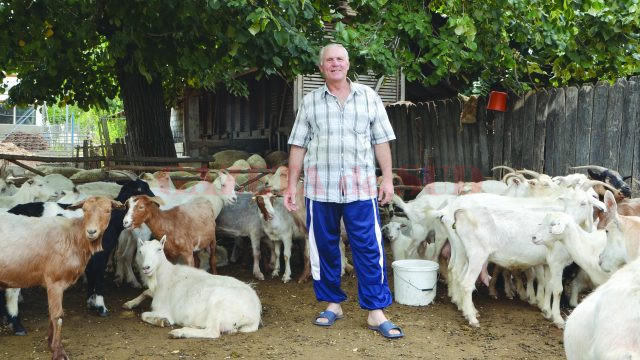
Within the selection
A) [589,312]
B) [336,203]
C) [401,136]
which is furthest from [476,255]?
[401,136]

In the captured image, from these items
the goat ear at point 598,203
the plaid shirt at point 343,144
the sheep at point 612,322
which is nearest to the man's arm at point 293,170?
the plaid shirt at point 343,144

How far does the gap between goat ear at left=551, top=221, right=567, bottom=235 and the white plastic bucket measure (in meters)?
1.25

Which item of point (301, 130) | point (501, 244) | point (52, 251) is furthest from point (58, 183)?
point (501, 244)

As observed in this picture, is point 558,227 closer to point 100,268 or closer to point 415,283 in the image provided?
point 415,283

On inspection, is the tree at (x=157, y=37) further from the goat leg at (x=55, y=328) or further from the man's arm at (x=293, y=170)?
the goat leg at (x=55, y=328)

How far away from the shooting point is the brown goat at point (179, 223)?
5684 mm

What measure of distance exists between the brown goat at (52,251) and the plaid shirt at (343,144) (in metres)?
1.73

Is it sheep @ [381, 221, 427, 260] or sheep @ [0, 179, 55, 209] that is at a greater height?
sheep @ [0, 179, 55, 209]

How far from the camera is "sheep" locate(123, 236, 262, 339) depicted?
4844 mm

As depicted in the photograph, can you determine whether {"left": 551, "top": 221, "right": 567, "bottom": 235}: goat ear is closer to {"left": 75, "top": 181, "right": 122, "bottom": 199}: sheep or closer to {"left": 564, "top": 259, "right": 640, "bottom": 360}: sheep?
{"left": 564, "top": 259, "right": 640, "bottom": 360}: sheep

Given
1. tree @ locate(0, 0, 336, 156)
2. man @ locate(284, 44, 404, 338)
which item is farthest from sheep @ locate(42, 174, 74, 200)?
man @ locate(284, 44, 404, 338)

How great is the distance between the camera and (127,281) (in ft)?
21.9

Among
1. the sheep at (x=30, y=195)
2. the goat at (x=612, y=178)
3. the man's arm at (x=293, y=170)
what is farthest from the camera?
the sheep at (x=30, y=195)

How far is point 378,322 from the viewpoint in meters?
4.81
